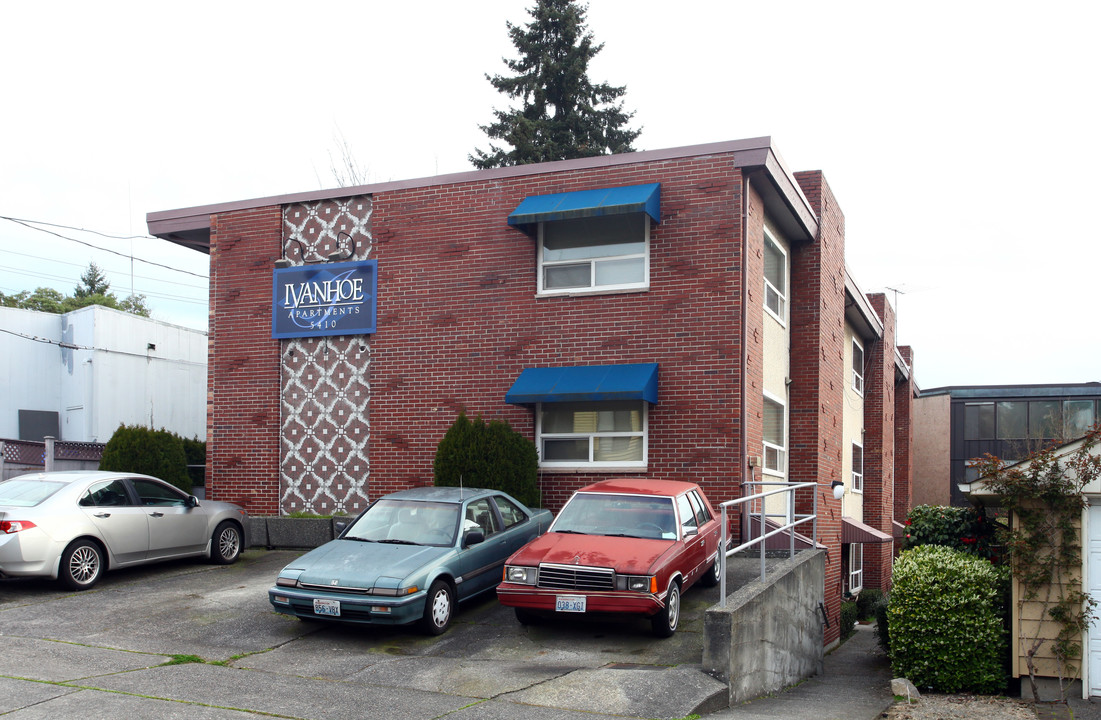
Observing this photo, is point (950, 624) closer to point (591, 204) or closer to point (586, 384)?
point (586, 384)

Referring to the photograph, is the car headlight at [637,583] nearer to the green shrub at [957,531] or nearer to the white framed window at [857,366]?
the green shrub at [957,531]

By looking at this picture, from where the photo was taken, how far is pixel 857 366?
1011 inches

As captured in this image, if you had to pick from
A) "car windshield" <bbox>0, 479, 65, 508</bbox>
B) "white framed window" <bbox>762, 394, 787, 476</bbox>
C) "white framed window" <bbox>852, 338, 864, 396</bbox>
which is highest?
"white framed window" <bbox>852, 338, 864, 396</bbox>

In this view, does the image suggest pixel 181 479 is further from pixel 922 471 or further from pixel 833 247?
pixel 922 471

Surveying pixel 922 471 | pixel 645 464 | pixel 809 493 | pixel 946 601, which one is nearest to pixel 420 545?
pixel 645 464

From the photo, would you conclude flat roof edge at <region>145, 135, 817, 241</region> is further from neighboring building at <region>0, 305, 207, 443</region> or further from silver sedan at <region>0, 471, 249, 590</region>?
neighboring building at <region>0, 305, 207, 443</region>

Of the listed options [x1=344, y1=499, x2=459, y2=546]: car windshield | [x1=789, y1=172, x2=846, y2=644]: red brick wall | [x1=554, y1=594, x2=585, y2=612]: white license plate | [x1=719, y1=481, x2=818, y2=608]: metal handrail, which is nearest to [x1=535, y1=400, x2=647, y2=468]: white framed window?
[x1=719, y1=481, x2=818, y2=608]: metal handrail

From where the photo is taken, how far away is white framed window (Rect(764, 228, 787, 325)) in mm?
16547

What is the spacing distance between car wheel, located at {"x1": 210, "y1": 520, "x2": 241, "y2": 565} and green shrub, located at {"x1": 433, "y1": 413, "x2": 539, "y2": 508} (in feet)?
10.0

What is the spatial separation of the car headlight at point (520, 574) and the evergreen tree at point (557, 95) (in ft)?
79.3

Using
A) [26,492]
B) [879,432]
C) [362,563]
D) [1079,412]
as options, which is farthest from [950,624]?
[1079,412]

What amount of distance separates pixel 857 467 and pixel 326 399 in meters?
14.2

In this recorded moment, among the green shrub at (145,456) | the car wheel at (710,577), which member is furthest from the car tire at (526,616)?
the green shrub at (145,456)

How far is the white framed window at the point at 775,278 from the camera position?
16547 millimetres
